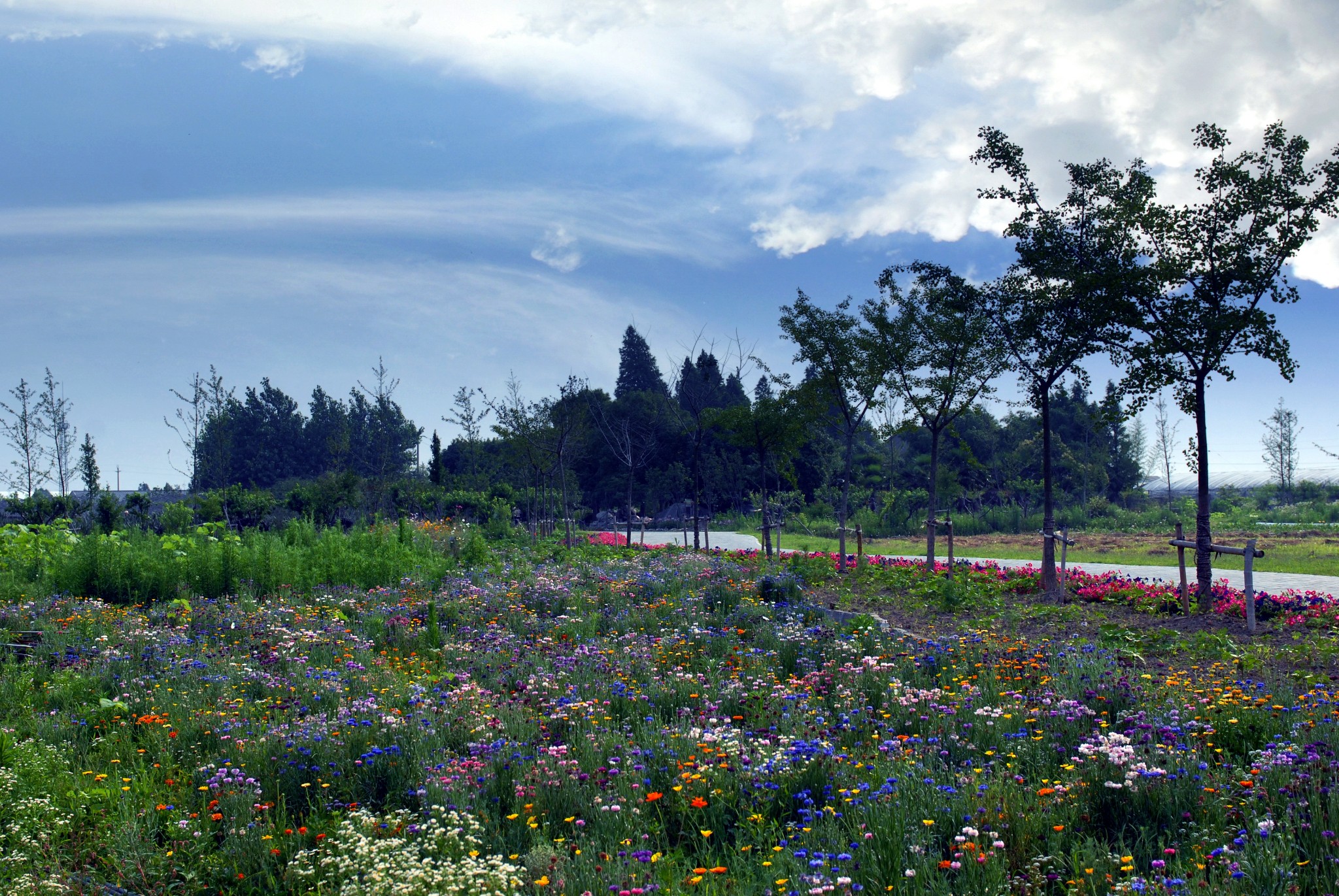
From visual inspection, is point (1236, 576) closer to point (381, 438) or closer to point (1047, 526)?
point (1047, 526)

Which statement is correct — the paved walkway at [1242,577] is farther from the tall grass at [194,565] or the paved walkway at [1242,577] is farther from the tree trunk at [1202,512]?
the tall grass at [194,565]

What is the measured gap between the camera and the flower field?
10.3ft

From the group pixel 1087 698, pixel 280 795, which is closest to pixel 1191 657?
pixel 1087 698

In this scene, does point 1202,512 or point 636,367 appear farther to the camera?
point 636,367

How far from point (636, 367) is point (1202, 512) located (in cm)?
4273

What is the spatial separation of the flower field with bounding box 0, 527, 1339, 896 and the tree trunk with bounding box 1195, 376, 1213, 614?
3842 mm

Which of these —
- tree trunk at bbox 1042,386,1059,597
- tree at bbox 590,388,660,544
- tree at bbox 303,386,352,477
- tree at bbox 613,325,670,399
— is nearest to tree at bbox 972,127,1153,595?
tree trunk at bbox 1042,386,1059,597

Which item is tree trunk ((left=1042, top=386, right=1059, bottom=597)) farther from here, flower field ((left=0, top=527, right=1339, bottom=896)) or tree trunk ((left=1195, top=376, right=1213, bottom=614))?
flower field ((left=0, top=527, right=1339, bottom=896))

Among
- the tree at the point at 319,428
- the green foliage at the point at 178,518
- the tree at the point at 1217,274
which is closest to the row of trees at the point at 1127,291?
the tree at the point at 1217,274

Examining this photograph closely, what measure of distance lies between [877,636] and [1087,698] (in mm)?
2226

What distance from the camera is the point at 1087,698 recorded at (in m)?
5.30

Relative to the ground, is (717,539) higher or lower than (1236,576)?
lower

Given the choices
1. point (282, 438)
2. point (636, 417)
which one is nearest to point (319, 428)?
point (282, 438)

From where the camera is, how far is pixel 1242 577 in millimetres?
14281
